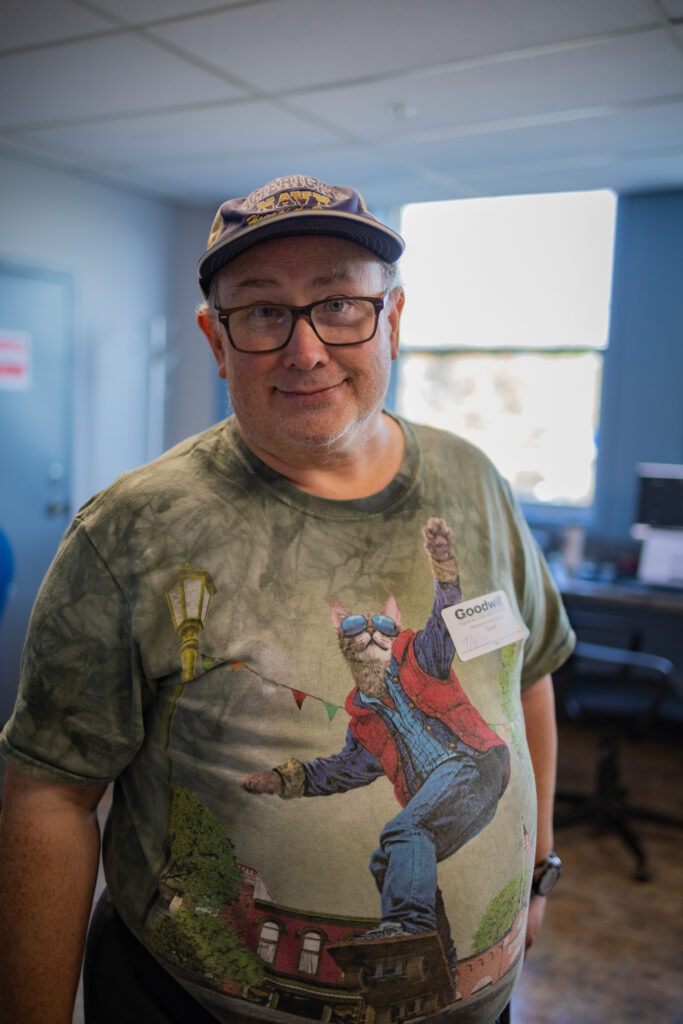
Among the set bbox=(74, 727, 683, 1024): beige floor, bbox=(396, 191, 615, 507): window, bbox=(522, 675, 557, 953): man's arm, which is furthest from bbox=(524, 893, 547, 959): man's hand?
bbox=(396, 191, 615, 507): window

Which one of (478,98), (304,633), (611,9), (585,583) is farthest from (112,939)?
(585,583)

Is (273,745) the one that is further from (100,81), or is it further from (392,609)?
(100,81)

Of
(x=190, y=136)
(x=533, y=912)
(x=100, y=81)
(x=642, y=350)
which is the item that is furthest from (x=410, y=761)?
(x=642, y=350)

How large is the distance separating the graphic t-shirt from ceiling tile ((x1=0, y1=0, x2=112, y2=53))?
75.9 inches

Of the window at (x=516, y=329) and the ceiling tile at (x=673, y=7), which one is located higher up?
the ceiling tile at (x=673, y=7)

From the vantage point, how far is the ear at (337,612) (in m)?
0.95

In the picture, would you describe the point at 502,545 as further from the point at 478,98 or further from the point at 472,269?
the point at 472,269

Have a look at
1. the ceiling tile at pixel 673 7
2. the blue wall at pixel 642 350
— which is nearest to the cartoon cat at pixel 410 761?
the ceiling tile at pixel 673 7

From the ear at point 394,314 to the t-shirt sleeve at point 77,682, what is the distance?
18.6 inches

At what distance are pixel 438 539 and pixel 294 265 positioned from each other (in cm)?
39

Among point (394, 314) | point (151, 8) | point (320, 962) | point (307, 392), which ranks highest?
point (151, 8)

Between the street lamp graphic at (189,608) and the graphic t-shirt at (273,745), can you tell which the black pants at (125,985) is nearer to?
the graphic t-shirt at (273,745)

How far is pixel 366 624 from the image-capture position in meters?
0.96

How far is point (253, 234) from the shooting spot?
36.3 inches
